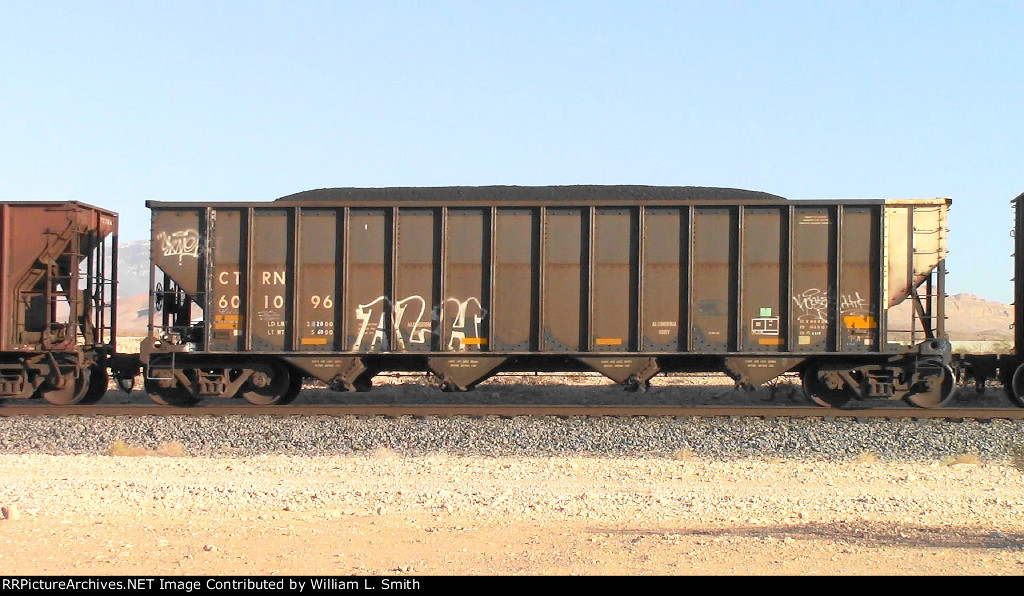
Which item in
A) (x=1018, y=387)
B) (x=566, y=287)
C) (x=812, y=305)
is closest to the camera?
(x=812, y=305)

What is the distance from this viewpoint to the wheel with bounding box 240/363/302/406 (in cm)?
1486

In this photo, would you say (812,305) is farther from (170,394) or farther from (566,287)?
(170,394)

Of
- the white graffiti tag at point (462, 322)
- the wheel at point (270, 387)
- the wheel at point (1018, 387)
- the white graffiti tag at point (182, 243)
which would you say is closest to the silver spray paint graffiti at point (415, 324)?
the white graffiti tag at point (462, 322)

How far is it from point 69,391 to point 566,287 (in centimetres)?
855

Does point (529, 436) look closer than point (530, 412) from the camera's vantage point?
Yes

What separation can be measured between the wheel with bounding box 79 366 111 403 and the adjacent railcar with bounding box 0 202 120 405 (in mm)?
140

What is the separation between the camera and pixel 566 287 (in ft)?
47.2

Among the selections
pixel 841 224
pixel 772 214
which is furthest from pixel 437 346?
pixel 841 224

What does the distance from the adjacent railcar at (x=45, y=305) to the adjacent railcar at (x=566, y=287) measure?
4.84 feet

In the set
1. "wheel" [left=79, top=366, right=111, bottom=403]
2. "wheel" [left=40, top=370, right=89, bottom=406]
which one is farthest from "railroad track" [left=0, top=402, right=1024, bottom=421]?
"wheel" [left=79, top=366, right=111, bottom=403]

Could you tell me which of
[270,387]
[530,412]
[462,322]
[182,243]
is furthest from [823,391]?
[182,243]

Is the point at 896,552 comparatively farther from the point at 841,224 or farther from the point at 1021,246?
the point at 1021,246

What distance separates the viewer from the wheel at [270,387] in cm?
1486

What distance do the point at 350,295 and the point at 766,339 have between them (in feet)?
22.0
